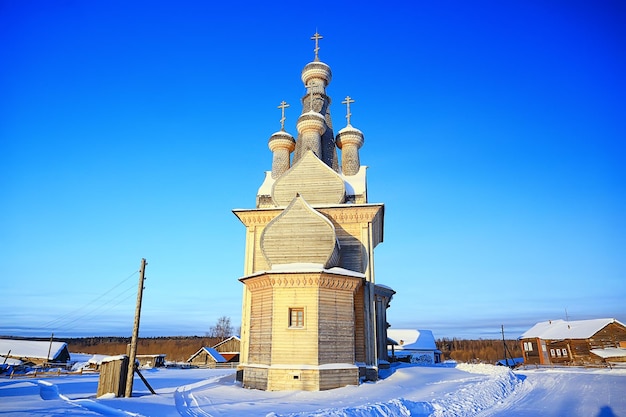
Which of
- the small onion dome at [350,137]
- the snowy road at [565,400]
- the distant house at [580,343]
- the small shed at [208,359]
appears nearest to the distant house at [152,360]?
the small shed at [208,359]

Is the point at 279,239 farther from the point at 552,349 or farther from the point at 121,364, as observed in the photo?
the point at 552,349

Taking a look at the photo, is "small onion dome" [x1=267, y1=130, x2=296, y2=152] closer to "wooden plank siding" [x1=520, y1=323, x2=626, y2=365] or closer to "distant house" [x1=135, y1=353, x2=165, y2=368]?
"wooden plank siding" [x1=520, y1=323, x2=626, y2=365]

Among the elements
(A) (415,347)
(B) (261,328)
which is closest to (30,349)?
(B) (261,328)

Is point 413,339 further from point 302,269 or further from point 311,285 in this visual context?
point 302,269

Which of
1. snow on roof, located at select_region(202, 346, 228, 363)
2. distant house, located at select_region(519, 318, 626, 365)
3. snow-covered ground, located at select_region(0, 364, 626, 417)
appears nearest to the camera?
snow-covered ground, located at select_region(0, 364, 626, 417)

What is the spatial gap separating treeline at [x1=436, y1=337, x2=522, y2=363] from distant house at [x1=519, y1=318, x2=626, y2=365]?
34137mm

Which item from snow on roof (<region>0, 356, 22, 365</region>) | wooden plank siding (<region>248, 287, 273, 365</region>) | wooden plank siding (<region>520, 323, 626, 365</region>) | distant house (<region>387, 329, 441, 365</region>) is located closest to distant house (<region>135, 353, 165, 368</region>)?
snow on roof (<region>0, 356, 22, 365</region>)

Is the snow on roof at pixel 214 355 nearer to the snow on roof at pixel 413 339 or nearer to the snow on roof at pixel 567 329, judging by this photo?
the snow on roof at pixel 413 339

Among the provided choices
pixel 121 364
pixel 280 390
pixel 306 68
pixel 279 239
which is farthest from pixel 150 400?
pixel 306 68

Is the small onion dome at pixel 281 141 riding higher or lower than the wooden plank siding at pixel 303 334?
higher

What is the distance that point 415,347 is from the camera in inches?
1804

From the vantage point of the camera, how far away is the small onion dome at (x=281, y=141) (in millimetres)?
24719

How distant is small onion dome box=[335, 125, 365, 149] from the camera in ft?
80.8

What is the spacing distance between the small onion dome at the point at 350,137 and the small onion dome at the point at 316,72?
4.69 meters
